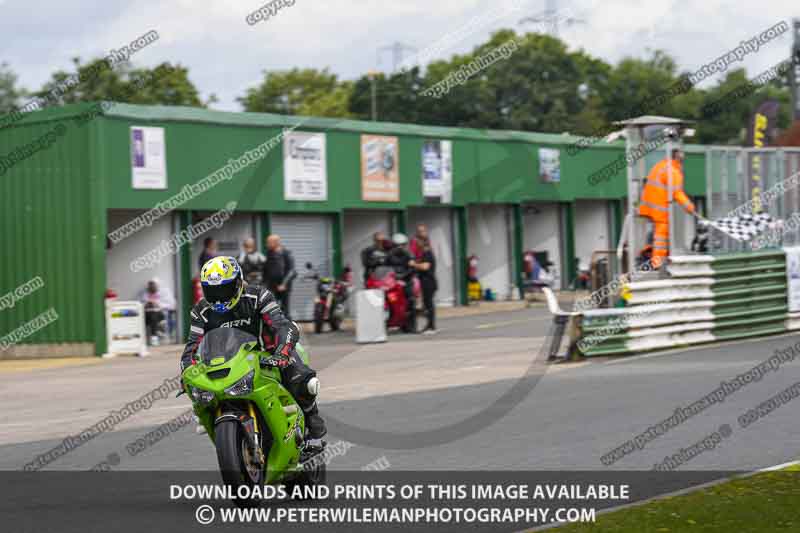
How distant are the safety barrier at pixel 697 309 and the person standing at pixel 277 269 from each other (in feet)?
24.9

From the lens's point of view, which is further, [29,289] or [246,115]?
[246,115]

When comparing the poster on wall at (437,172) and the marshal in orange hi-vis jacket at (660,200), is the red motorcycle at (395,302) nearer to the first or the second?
the marshal in orange hi-vis jacket at (660,200)

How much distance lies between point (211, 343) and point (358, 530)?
1.46 metres

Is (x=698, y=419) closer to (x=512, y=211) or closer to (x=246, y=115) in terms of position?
(x=246, y=115)

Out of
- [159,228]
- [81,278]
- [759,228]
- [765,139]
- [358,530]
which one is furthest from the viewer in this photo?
A: [765,139]

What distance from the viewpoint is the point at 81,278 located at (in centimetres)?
2505

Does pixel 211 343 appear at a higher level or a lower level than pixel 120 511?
higher

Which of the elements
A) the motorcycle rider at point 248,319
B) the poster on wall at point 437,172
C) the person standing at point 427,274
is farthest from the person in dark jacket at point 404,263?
the motorcycle rider at point 248,319

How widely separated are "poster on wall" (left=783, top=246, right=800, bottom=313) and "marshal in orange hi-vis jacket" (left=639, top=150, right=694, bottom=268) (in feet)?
8.88

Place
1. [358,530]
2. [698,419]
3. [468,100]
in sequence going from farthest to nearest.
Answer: [468,100], [698,419], [358,530]

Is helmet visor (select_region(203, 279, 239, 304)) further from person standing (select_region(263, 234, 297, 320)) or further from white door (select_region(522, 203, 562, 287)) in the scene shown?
white door (select_region(522, 203, 562, 287))

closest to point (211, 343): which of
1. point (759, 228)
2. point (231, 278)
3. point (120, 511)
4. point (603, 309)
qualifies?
point (231, 278)

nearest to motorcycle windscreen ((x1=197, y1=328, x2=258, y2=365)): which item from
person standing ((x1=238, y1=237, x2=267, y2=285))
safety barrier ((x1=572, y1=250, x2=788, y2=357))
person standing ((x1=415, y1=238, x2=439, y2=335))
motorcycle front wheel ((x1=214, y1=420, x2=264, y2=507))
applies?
motorcycle front wheel ((x1=214, y1=420, x2=264, y2=507))

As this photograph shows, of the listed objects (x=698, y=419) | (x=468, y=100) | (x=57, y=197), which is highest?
(x=468, y=100)
